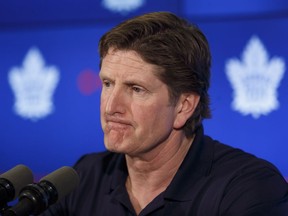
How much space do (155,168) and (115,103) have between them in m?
0.23

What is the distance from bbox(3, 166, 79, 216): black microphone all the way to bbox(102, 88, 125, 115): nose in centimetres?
25

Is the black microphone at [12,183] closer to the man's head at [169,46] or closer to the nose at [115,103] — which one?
the nose at [115,103]

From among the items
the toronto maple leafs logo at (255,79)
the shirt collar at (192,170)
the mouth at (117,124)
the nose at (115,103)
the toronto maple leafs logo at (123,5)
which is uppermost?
the toronto maple leafs logo at (123,5)

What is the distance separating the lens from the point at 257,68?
1.86 meters

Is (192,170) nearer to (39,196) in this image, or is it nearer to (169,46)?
(169,46)

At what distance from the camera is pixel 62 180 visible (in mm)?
1026

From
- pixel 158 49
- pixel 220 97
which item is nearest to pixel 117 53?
pixel 158 49

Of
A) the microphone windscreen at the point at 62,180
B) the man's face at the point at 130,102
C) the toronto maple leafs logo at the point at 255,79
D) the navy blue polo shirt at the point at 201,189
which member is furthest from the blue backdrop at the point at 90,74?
the microphone windscreen at the point at 62,180

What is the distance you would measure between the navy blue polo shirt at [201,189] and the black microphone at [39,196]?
345 mm

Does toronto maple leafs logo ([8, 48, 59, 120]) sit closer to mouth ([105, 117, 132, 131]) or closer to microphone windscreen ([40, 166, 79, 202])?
mouth ([105, 117, 132, 131])

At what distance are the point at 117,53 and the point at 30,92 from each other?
0.90 metres

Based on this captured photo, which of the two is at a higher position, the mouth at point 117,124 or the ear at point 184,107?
the ear at point 184,107

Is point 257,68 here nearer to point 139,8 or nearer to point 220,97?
point 220,97

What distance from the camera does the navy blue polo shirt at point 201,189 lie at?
120 centimetres
